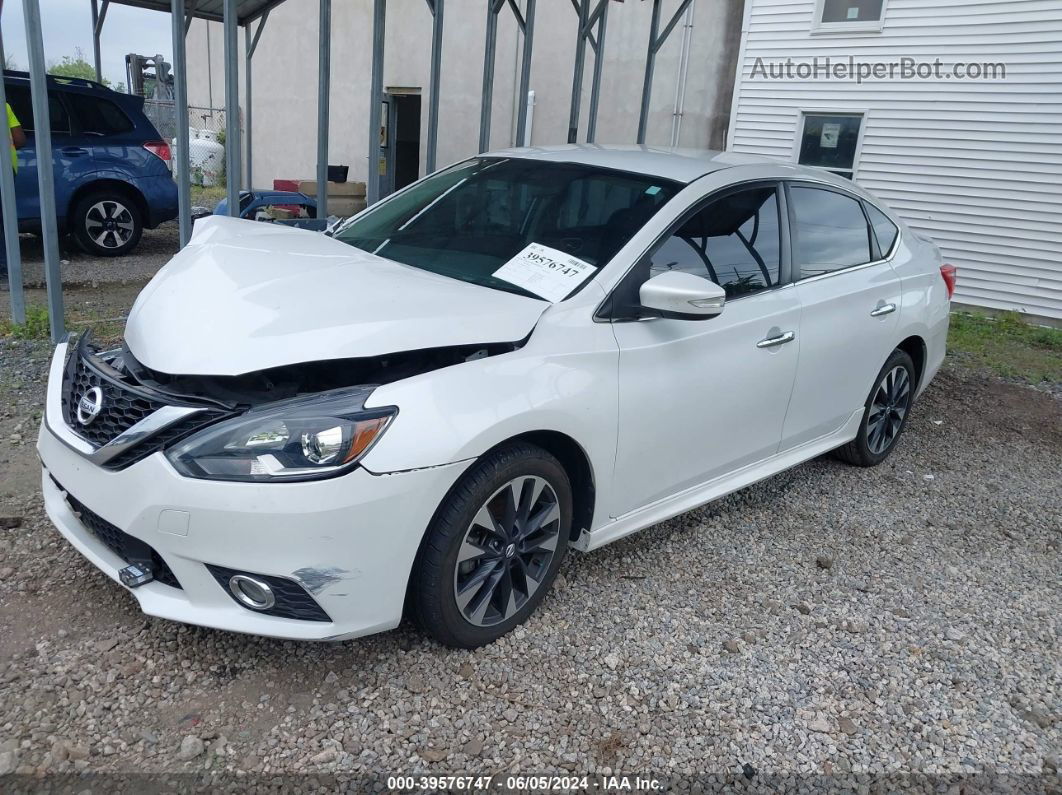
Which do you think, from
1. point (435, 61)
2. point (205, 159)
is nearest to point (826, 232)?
point (435, 61)

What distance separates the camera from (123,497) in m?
2.42

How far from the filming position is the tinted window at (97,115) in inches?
351

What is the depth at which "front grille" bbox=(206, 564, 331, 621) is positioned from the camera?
2.38 metres

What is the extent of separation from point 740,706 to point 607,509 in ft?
2.57

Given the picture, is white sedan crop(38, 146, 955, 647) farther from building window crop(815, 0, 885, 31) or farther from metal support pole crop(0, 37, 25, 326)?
building window crop(815, 0, 885, 31)

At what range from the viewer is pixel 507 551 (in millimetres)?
2779

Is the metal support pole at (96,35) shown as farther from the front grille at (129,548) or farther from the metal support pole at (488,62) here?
the front grille at (129,548)

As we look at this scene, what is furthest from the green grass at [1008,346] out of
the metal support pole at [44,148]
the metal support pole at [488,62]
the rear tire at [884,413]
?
the metal support pole at [44,148]

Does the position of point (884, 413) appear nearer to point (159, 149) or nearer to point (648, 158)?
point (648, 158)

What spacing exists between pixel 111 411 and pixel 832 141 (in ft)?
38.7

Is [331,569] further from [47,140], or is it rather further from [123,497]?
[47,140]

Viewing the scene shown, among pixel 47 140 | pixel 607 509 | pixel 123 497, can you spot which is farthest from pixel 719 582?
pixel 47 140

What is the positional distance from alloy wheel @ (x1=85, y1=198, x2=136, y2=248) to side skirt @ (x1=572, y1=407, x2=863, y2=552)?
810 centimetres

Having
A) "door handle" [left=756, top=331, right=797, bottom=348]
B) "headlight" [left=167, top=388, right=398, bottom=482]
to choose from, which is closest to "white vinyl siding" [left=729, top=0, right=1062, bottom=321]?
"door handle" [left=756, top=331, right=797, bottom=348]
